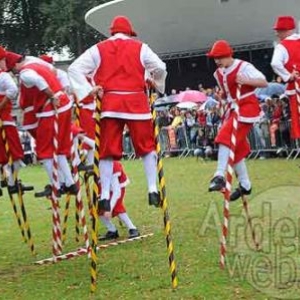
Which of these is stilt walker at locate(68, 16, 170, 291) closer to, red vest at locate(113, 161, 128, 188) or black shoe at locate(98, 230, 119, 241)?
red vest at locate(113, 161, 128, 188)

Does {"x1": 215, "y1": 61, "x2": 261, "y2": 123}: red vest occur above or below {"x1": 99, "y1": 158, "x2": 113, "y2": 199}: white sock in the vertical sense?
above

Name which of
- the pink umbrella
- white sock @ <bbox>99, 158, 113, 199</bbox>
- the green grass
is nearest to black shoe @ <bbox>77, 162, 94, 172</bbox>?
the green grass

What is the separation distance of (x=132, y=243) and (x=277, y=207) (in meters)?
2.11

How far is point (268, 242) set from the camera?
824cm

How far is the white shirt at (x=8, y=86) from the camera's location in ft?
28.3

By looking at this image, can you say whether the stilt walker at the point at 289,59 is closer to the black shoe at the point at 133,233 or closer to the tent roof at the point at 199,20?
the black shoe at the point at 133,233

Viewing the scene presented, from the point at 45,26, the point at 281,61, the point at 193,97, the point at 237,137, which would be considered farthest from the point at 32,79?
the point at 45,26

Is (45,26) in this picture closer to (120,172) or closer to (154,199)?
(120,172)

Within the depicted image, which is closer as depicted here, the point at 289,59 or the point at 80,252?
the point at 80,252

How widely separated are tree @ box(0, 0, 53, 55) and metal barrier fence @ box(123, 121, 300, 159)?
2425 centimetres

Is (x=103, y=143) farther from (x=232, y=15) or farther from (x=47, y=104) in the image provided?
(x=232, y=15)

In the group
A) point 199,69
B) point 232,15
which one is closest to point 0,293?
point 232,15

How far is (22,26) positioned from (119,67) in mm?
42983

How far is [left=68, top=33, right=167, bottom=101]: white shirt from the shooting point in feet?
23.8
